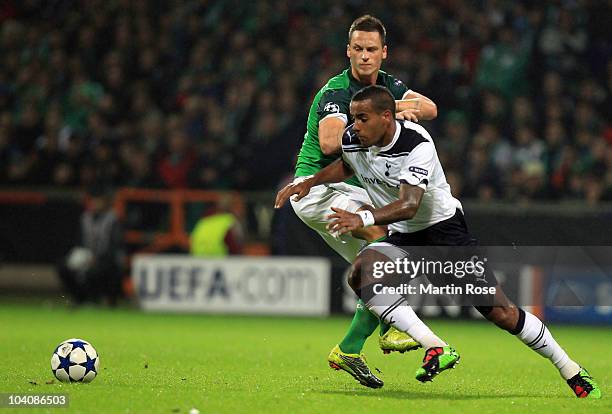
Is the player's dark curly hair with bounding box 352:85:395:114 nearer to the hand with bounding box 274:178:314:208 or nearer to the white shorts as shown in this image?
the hand with bounding box 274:178:314:208

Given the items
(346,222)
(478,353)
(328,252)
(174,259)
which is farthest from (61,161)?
(346,222)

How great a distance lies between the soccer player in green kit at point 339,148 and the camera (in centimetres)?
714

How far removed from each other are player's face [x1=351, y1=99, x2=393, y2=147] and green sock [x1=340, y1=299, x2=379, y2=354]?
4.01ft

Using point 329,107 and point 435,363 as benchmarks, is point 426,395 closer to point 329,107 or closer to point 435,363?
point 435,363

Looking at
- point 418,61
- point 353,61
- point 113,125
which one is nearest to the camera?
point 353,61

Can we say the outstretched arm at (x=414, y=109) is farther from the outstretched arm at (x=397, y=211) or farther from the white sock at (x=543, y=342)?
the white sock at (x=543, y=342)

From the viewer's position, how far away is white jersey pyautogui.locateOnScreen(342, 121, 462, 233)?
6527 millimetres

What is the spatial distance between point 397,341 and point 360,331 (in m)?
0.35

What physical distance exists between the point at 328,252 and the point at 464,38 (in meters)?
3.81

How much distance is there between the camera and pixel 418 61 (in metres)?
15.6

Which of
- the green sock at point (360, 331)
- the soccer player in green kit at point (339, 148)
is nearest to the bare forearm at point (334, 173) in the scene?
the soccer player in green kit at point (339, 148)

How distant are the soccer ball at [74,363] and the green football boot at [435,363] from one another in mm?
1957

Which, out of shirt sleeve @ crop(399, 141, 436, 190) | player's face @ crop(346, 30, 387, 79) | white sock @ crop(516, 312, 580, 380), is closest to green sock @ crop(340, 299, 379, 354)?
white sock @ crop(516, 312, 580, 380)

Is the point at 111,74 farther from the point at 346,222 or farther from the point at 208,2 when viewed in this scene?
the point at 346,222
